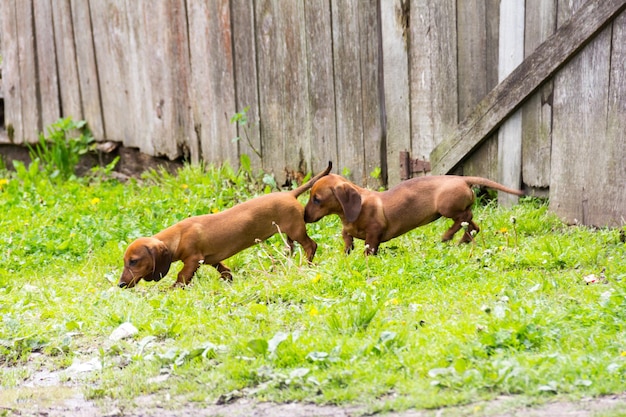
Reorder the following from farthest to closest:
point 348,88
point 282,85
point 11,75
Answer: point 11,75, point 282,85, point 348,88

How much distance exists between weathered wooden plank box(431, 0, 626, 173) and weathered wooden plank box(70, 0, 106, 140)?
16.6 ft

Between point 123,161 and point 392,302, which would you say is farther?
point 123,161

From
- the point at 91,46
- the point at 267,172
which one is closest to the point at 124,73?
the point at 91,46

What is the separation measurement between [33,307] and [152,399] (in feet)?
6.82

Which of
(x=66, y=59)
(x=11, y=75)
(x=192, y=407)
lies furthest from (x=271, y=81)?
(x=192, y=407)

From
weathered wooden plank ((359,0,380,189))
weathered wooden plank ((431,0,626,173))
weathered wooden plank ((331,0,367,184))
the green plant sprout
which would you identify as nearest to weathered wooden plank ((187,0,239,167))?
the green plant sprout

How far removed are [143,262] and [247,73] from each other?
132 inches

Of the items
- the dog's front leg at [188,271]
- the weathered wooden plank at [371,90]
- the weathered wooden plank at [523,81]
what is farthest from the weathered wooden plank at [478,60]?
the dog's front leg at [188,271]

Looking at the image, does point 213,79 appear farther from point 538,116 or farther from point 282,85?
point 538,116

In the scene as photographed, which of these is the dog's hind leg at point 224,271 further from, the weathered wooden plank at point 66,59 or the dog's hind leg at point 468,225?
the weathered wooden plank at point 66,59

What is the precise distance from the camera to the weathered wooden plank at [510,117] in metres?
6.96

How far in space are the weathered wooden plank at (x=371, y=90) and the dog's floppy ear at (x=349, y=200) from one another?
1523mm

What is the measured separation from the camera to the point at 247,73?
9.05 metres

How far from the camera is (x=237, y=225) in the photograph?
661 centimetres
